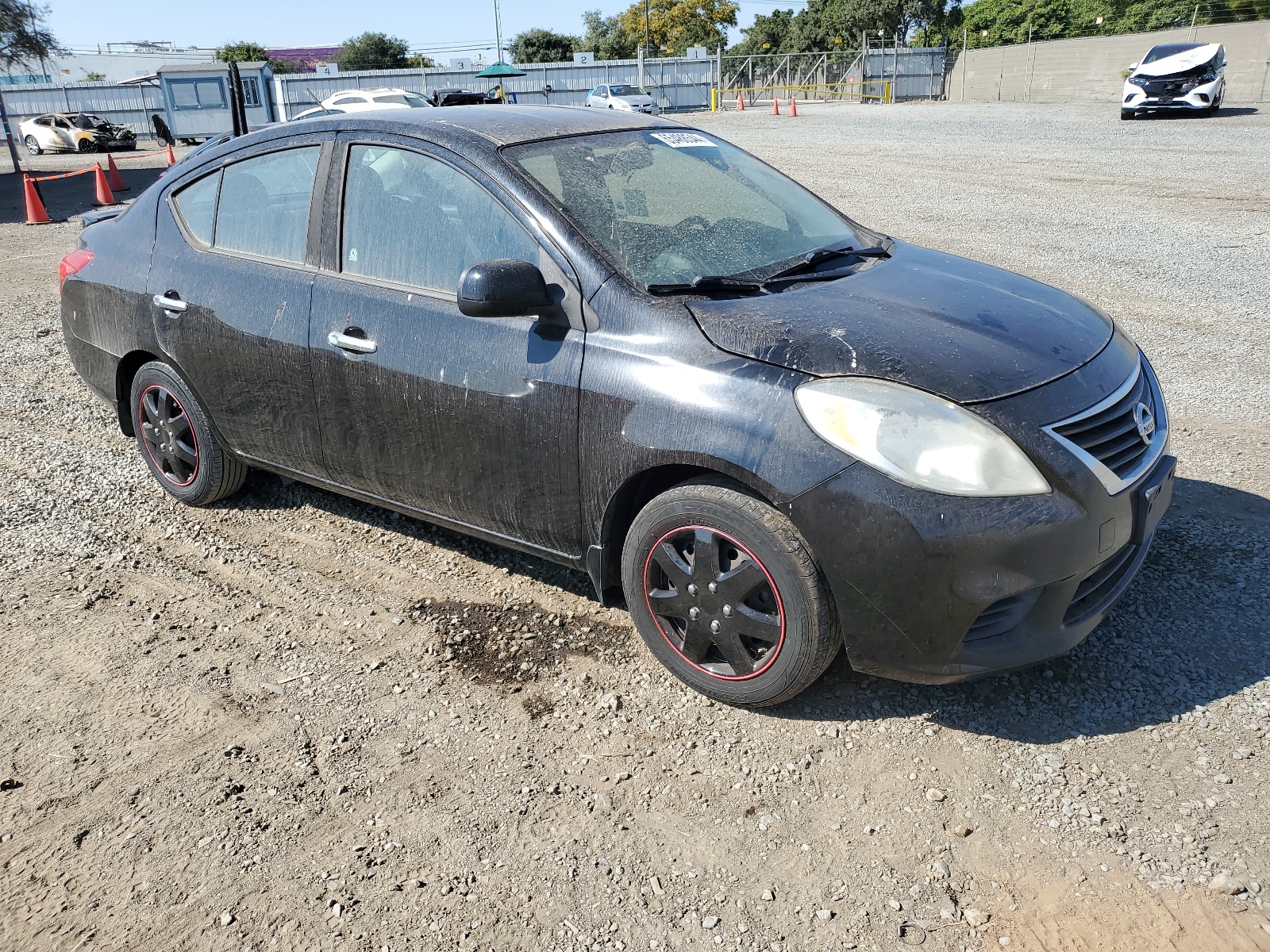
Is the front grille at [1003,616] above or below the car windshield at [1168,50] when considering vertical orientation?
below

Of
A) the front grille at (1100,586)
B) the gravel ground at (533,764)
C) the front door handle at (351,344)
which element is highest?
the front door handle at (351,344)

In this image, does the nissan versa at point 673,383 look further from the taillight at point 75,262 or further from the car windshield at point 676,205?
the taillight at point 75,262

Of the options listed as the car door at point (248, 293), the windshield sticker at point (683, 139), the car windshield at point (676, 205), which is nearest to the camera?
the car windshield at point (676, 205)

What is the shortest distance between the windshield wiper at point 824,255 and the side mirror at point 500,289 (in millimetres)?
787

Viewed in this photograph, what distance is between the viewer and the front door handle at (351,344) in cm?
355

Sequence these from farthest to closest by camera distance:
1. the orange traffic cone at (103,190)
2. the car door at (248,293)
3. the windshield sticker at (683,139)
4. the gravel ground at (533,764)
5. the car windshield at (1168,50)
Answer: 1. the car windshield at (1168,50)
2. the orange traffic cone at (103,190)
3. the windshield sticker at (683,139)
4. the car door at (248,293)
5. the gravel ground at (533,764)

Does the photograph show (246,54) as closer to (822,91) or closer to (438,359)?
(822,91)

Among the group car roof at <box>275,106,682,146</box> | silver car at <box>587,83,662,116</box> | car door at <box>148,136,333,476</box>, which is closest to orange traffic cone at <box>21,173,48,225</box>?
car door at <box>148,136,333,476</box>

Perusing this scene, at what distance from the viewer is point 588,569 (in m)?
3.32

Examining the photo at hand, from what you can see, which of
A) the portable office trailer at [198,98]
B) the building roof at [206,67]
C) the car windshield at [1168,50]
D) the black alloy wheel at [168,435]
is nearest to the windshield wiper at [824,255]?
the black alloy wheel at [168,435]

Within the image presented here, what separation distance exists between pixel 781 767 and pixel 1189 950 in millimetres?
1066

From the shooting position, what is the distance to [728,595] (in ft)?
9.67

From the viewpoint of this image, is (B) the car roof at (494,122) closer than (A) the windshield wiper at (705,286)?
No

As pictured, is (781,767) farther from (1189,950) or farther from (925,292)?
(925,292)
